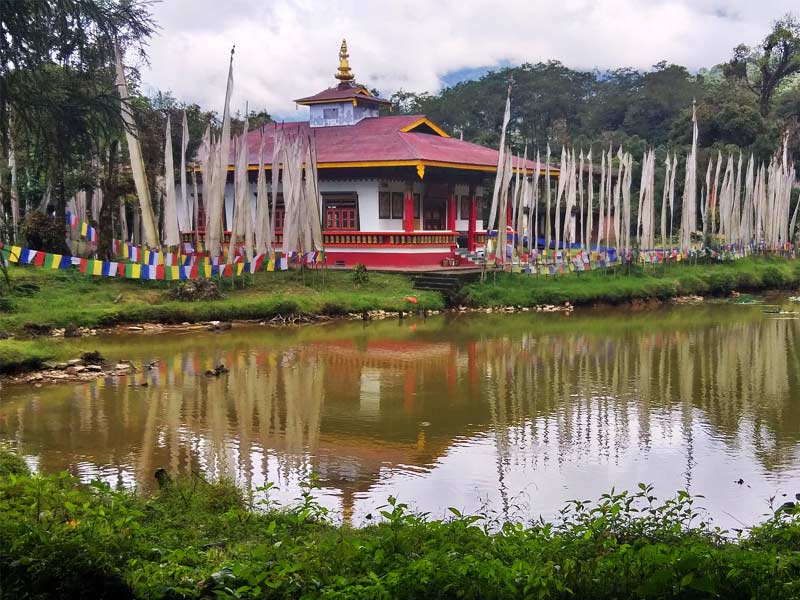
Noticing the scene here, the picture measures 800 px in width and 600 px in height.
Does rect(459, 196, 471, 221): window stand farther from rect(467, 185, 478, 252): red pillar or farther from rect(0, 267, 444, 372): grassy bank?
rect(0, 267, 444, 372): grassy bank

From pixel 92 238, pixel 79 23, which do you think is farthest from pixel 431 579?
pixel 92 238

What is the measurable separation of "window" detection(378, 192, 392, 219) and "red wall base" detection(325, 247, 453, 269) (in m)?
1.66

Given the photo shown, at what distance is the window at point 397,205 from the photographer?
31328 mm

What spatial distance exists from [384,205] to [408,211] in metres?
1.02

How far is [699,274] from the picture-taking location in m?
33.0

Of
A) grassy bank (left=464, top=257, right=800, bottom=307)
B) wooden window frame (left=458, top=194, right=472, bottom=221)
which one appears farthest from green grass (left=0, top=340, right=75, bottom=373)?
wooden window frame (left=458, top=194, right=472, bottom=221)

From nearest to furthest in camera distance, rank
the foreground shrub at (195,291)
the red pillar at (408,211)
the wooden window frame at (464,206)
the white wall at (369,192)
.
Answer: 1. the foreground shrub at (195,291)
2. the red pillar at (408,211)
3. the white wall at (369,192)
4. the wooden window frame at (464,206)

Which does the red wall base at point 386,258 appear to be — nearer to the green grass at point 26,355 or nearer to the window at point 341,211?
the window at point 341,211

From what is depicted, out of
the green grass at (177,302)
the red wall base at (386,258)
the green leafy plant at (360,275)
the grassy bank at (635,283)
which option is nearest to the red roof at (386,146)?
the red wall base at (386,258)

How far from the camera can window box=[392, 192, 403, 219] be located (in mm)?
31328

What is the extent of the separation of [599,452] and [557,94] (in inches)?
2172

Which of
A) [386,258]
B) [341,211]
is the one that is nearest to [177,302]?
[386,258]

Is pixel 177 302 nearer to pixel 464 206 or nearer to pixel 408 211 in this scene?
pixel 408 211

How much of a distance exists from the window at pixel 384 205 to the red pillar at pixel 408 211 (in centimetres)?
59
